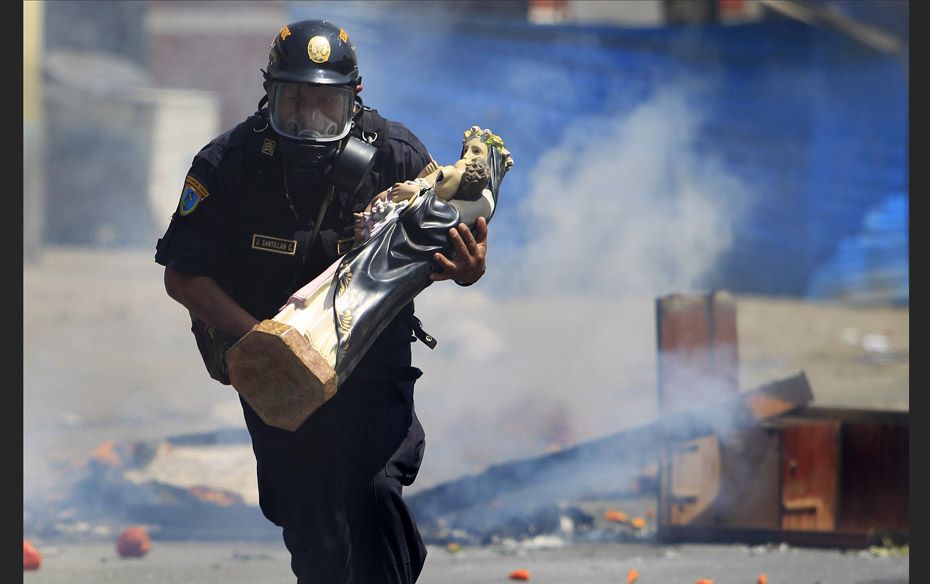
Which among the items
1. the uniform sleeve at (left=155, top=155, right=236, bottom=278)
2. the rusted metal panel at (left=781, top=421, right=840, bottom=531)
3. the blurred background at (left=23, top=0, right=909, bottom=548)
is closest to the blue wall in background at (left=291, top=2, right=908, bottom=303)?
the blurred background at (left=23, top=0, right=909, bottom=548)

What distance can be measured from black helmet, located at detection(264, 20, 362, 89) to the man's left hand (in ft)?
1.63

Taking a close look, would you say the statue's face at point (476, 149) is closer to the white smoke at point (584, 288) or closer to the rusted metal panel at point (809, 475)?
the rusted metal panel at point (809, 475)

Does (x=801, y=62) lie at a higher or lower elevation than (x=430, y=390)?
higher

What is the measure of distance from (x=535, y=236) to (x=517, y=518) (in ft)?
11.9

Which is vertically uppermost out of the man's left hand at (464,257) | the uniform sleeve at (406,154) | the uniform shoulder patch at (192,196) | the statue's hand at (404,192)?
the uniform sleeve at (406,154)

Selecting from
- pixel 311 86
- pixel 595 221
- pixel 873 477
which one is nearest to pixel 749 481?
pixel 873 477

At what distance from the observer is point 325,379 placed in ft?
11.3

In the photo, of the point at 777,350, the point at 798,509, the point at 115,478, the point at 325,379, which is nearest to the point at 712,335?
the point at 798,509

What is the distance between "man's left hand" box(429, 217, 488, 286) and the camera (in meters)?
3.72

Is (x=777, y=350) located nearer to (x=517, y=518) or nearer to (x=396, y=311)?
(x=517, y=518)

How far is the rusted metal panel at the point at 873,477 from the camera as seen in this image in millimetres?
6152

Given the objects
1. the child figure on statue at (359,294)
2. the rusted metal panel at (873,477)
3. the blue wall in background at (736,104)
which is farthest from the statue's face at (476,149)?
the blue wall in background at (736,104)

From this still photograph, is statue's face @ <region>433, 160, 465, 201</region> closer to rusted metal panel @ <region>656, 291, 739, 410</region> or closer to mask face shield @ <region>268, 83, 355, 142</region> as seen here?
mask face shield @ <region>268, 83, 355, 142</region>

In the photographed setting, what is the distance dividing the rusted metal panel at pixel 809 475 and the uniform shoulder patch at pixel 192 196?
3417 mm
